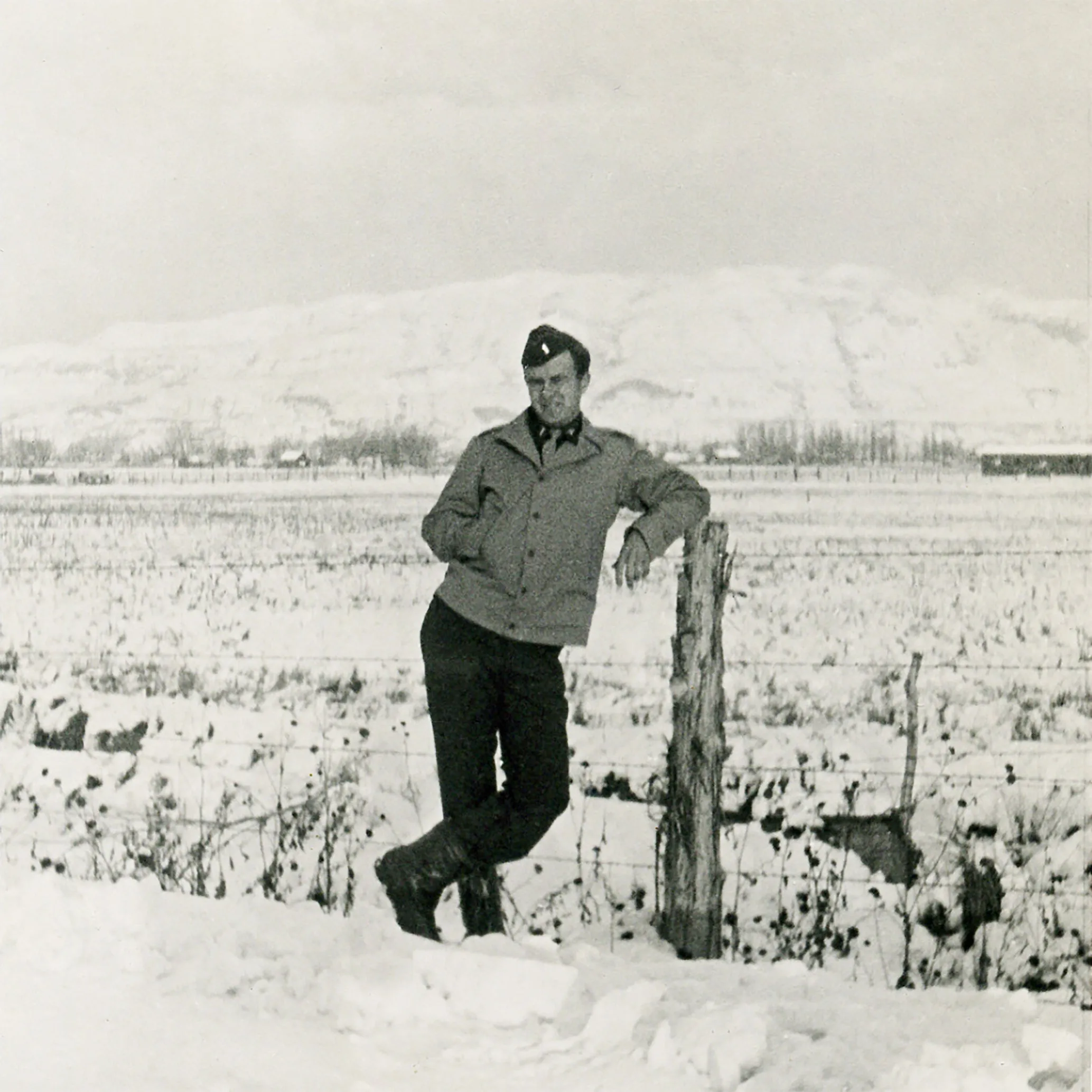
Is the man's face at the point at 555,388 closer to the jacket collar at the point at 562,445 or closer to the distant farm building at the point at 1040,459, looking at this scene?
the jacket collar at the point at 562,445

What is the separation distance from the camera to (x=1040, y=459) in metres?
6.03

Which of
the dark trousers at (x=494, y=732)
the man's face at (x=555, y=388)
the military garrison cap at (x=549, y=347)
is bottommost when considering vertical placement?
the dark trousers at (x=494, y=732)

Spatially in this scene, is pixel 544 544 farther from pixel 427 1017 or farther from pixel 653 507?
pixel 427 1017

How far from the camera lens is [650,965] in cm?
457

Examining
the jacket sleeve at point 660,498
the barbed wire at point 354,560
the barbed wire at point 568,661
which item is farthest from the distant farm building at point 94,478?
the jacket sleeve at point 660,498

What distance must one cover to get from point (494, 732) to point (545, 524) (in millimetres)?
837

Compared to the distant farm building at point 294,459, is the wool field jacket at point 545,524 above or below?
below

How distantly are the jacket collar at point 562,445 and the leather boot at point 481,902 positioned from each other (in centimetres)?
165

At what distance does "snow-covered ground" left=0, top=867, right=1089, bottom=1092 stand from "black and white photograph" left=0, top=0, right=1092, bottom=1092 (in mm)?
20

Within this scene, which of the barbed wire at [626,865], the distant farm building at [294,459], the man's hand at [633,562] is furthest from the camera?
the distant farm building at [294,459]

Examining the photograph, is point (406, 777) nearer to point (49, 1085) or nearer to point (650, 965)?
point (650, 965)

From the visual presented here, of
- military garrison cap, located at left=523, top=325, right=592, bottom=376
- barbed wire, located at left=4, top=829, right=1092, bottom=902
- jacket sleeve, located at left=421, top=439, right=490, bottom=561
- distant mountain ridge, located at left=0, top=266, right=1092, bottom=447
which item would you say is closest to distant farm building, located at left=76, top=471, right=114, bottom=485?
distant mountain ridge, located at left=0, top=266, right=1092, bottom=447

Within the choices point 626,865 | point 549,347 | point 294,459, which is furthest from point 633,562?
point 294,459

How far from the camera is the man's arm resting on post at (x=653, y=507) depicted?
14.5 ft
